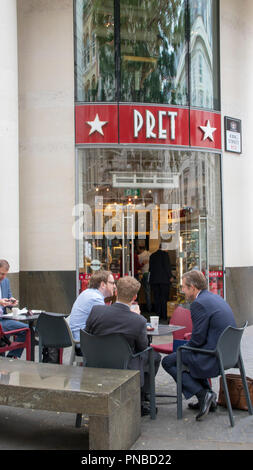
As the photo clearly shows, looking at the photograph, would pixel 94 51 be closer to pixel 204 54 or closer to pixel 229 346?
pixel 204 54

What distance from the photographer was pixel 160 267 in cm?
1144

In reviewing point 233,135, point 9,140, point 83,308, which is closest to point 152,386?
point 83,308

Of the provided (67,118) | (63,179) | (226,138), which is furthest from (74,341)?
(226,138)

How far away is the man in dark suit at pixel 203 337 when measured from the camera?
4891mm

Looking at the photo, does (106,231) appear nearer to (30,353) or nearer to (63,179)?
(63,179)

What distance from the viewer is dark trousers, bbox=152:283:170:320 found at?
11422mm

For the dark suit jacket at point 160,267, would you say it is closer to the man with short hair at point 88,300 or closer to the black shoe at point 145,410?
the man with short hair at point 88,300

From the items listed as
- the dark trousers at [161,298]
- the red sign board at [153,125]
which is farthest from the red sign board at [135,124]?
the dark trousers at [161,298]

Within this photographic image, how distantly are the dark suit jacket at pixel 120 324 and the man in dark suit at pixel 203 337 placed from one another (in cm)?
59

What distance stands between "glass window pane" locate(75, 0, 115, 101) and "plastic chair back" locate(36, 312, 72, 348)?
17.4 ft

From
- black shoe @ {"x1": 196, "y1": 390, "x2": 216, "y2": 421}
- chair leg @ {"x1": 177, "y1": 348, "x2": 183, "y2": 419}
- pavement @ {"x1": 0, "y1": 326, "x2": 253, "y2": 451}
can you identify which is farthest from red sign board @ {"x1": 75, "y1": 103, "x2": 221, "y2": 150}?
black shoe @ {"x1": 196, "y1": 390, "x2": 216, "y2": 421}

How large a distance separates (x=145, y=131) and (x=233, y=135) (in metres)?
2.08

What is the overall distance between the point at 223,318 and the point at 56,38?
283 inches

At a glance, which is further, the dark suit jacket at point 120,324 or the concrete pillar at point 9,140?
the concrete pillar at point 9,140
